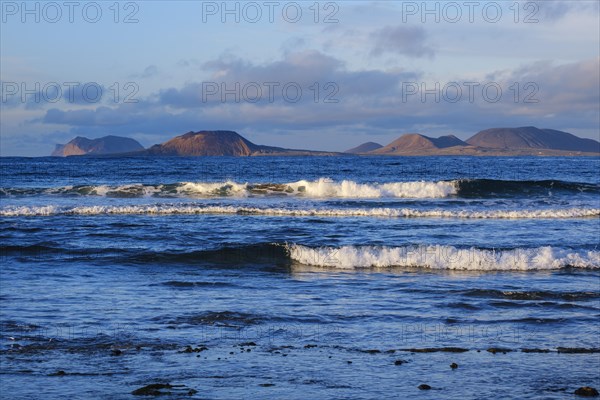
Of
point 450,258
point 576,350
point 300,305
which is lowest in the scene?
point 576,350

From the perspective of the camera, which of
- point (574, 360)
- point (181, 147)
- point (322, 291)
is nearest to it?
point (574, 360)

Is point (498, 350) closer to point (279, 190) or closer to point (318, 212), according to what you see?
point (318, 212)

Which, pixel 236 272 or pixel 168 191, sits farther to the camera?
pixel 168 191

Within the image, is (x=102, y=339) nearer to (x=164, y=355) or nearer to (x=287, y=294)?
(x=164, y=355)

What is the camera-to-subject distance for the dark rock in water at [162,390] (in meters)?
6.93

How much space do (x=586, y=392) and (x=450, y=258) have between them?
9.76 meters

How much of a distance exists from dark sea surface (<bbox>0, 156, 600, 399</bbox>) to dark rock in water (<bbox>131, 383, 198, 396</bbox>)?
0.04m

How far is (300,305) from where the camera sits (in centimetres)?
1162

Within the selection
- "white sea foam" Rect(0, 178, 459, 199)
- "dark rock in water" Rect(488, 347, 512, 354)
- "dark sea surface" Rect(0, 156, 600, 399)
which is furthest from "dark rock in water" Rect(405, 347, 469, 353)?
"white sea foam" Rect(0, 178, 459, 199)

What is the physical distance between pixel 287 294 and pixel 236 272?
3.21 m

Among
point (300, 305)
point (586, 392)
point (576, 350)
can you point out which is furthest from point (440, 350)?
point (300, 305)

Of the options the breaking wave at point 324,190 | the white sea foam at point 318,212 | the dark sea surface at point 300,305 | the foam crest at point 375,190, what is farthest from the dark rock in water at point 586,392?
the foam crest at point 375,190

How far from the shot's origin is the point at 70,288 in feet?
42.6

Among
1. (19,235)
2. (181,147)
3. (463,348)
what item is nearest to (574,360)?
(463,348)
